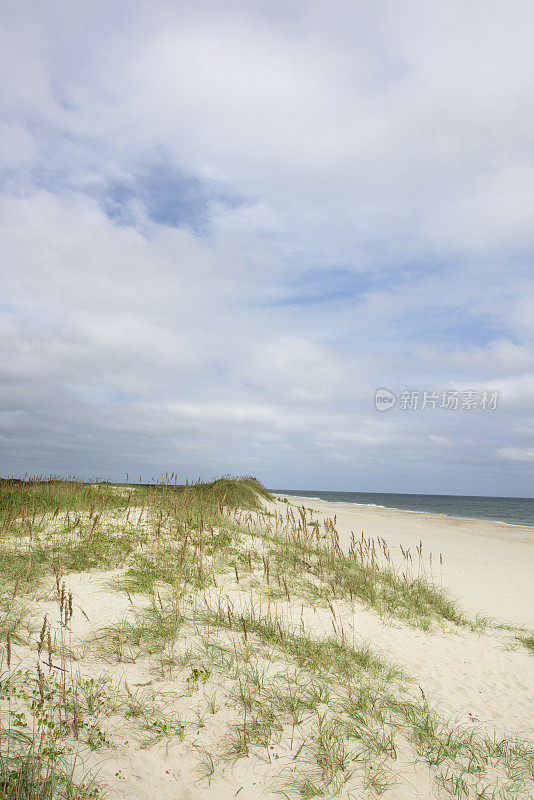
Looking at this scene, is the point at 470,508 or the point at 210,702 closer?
the point at 210,702

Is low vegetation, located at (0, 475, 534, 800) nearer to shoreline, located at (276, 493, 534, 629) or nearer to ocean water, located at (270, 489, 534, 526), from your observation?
shoreline, located at (276, 493, 534, 629)

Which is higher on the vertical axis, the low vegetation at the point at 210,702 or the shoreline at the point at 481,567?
the low vegetation at the point at 210,702

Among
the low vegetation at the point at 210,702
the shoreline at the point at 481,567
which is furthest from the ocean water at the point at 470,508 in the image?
the low vegetation at the point at 210,702

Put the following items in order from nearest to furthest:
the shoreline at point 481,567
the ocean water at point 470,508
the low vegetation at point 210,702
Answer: the low vegetation at point 210,702
the shoreline at point 481,567
the ocean water at point 470,508

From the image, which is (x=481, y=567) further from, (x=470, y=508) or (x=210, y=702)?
(x=470, y=508)

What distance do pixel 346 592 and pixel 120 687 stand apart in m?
5.04

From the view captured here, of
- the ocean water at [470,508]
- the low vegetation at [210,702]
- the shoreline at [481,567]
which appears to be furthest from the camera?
the ocean water at [470,508]

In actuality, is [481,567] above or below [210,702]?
below

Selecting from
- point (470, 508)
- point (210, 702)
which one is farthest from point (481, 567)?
point (470, 508)

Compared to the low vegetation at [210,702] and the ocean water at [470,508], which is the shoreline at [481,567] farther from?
the ocean water at [470,508]

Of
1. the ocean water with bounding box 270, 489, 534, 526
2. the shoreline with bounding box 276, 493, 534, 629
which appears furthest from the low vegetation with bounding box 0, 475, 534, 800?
the ocean water with bounding box 270, 489, 534, 526

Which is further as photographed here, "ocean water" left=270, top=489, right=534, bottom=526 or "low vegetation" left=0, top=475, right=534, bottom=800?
"ocean water" left=270, top=489, right=534, bottom=526

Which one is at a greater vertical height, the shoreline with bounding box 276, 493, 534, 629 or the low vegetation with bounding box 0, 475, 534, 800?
the low vegetation with bounding box 0, 475, 534, 800

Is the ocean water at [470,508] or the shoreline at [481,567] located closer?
the shoreline at [481,567]
